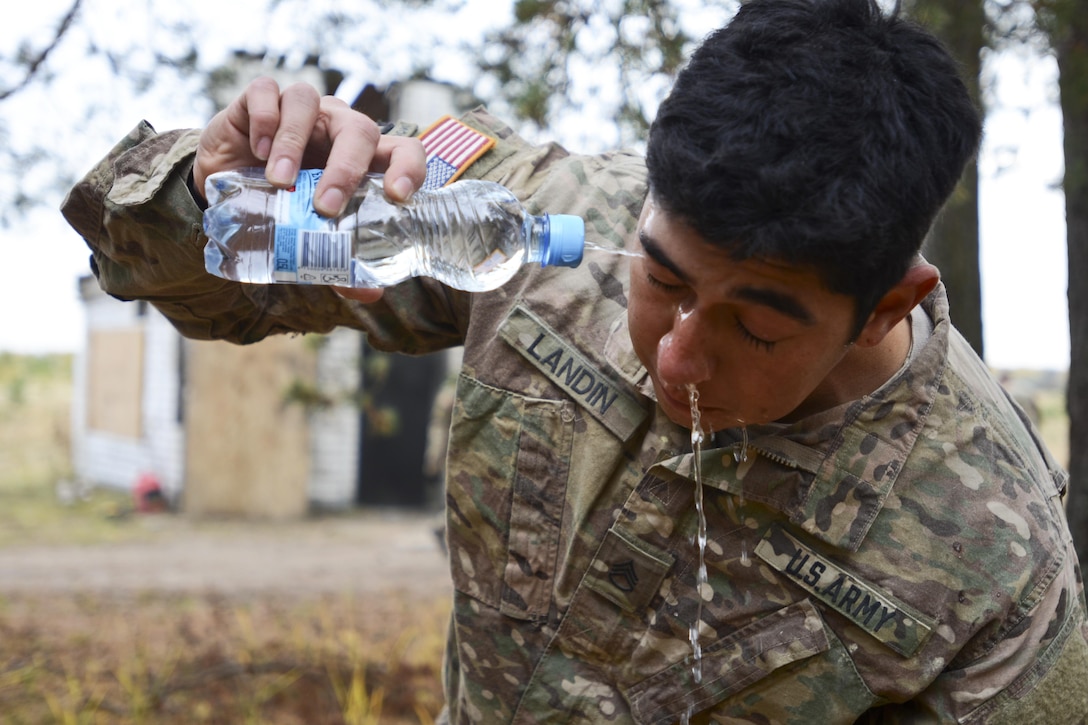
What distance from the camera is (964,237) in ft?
12.7

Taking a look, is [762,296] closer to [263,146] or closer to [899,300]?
[899,300]

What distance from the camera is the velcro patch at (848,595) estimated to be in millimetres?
1820

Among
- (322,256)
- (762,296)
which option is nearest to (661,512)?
(762,296)

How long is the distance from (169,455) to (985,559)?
1172 cm

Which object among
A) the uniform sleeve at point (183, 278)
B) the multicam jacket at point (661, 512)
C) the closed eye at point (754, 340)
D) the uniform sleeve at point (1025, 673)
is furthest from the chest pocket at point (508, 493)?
the uniform sleeve at point (1025, 673)

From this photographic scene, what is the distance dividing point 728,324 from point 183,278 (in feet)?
3.43

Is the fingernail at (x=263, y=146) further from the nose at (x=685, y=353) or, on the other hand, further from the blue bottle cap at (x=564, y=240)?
the nose at (x=685, y=353)

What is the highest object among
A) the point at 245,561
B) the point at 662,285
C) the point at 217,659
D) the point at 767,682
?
the point at 662,285

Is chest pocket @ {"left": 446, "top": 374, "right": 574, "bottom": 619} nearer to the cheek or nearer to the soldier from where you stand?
the soldier

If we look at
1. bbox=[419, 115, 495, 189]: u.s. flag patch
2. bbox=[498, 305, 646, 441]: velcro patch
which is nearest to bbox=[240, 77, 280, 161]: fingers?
bbox=[419, 115, 495, 189]: u.s. flag patch

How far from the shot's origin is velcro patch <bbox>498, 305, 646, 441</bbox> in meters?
2.03

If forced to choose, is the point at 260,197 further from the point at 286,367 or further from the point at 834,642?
the point at 286,367

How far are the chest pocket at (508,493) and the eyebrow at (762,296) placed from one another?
0.52m

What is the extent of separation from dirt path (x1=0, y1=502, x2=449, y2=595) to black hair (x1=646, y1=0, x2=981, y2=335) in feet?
23.5
